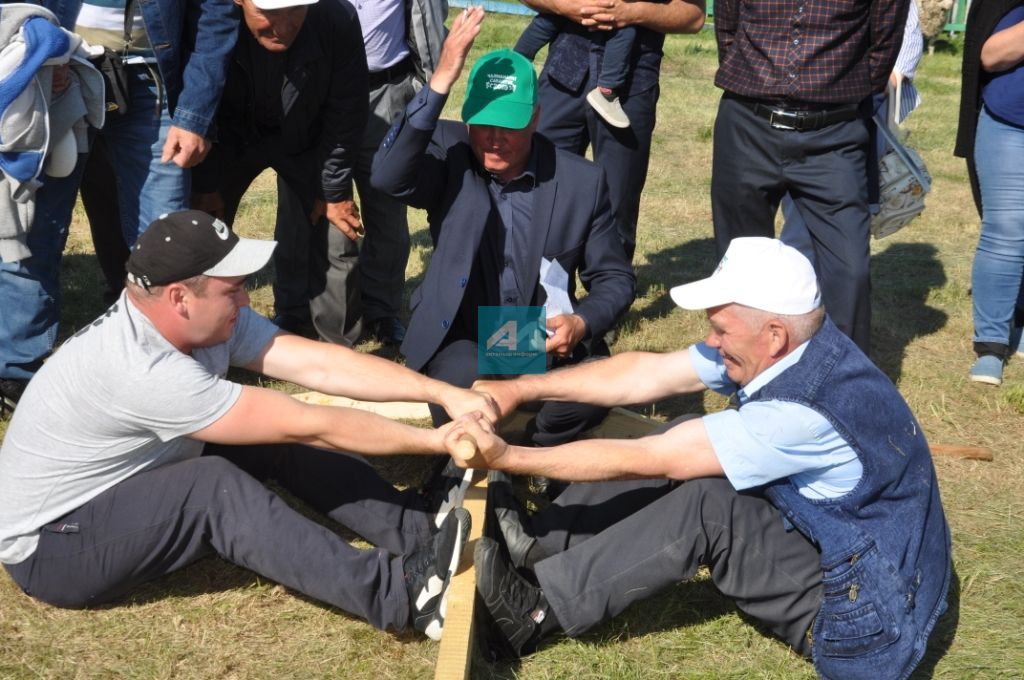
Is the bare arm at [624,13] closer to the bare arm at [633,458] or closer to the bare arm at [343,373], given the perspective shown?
the bare arm at [343,373]

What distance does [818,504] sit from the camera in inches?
137

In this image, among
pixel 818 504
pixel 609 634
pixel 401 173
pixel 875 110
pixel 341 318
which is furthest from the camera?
pixel 341 318

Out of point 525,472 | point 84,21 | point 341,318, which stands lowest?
point 341,318

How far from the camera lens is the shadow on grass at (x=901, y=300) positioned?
6.59 meters

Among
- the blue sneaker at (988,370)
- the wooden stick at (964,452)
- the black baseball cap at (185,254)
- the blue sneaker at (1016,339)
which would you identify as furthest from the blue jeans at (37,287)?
the blue sneaker at (1016,339)

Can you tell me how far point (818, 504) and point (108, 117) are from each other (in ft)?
10.9

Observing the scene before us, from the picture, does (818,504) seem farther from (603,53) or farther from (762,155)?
(603,53)

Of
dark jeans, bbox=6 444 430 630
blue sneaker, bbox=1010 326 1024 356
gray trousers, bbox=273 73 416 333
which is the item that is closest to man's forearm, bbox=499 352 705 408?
dark jeans, bbox=6 444 430 630

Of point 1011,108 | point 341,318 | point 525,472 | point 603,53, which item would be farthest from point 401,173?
point 1011,108

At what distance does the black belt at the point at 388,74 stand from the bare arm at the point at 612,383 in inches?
97.0

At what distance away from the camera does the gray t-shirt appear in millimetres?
3480

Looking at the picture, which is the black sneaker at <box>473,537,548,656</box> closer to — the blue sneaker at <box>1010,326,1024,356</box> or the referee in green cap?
the referee in green cap

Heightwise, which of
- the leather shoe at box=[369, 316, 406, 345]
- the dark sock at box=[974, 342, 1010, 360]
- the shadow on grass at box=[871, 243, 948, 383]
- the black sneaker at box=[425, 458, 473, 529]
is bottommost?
the shadow on grass at box=[871, 243, 948, 383]

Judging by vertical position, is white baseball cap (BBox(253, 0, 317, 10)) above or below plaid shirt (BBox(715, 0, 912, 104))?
above
